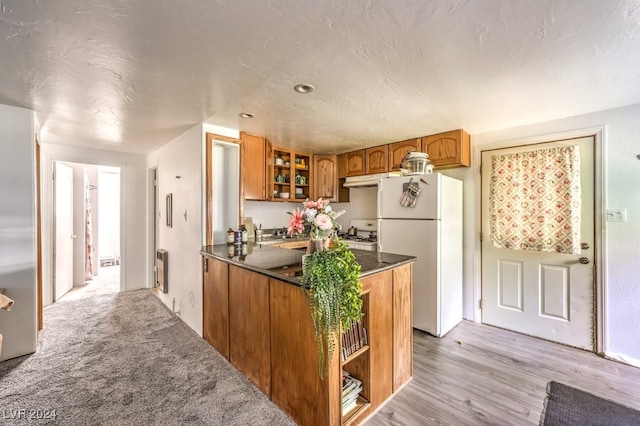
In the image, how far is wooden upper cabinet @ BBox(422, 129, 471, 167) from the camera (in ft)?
10.0

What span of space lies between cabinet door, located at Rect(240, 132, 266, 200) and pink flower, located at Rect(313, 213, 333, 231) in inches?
72.9

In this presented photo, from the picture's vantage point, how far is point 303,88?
2002 millimetres

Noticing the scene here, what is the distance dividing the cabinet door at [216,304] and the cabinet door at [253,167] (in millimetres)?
1077

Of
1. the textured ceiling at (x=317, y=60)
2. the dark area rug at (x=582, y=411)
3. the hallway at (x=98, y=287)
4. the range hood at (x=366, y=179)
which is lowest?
the dark area rug at (x=582, y=411)

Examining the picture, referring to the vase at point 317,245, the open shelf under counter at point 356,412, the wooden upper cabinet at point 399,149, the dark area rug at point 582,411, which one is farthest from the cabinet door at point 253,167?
the dark area rug at point 582,411

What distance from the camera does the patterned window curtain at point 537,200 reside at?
8.39 ft

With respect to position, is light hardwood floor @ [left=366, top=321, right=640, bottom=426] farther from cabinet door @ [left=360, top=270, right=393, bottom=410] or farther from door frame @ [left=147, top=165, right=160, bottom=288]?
door frame @ [left=147, top=165, right=160, bottom=288]

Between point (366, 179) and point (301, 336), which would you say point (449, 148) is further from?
point (301, 336)

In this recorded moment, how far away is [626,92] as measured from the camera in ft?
6.93

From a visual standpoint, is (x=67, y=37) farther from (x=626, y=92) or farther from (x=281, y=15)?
(x=626, y=92)

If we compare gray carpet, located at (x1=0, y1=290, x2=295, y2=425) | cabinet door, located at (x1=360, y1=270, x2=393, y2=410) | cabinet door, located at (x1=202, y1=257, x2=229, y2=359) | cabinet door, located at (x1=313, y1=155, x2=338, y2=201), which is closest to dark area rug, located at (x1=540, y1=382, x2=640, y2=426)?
cabinet door, located at (x1=360, y1=270, x2=393, y2=410)

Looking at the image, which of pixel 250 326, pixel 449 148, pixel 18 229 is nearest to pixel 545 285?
pixel 449 148

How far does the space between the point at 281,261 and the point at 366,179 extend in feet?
7.45

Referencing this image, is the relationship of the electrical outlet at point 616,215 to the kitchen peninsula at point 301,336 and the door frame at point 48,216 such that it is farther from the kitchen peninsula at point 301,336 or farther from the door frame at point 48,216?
the door frame at point 48,216
